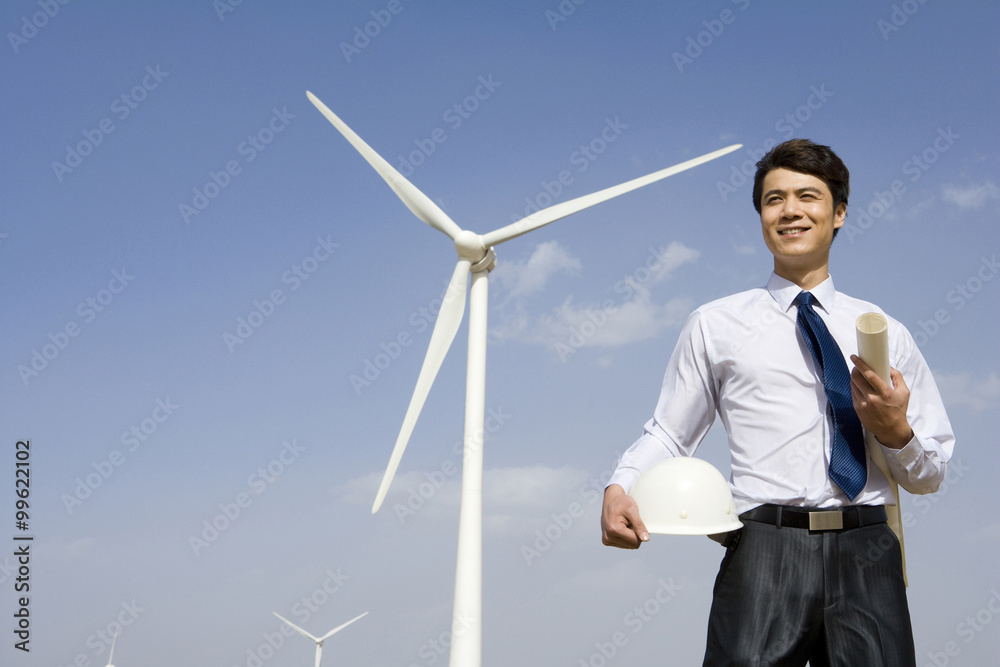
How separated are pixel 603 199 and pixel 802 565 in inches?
394

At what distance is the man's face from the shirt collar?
0.10 metres

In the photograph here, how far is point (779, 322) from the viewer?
4.89m

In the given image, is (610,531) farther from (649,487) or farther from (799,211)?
(799,211)

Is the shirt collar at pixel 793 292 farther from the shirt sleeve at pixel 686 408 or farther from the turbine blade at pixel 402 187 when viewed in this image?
the turbine blade at pixel 402 187

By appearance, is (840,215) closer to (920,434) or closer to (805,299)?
(805,299)

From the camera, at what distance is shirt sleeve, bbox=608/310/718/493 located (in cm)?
500

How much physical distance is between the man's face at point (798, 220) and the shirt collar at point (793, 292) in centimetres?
10

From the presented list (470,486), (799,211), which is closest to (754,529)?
(799,211)

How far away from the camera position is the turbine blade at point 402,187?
14.4 m

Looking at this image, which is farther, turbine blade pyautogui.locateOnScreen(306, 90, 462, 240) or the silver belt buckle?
turbine blade pyautogui.locateOnScreen(306, 90, 462, 240)

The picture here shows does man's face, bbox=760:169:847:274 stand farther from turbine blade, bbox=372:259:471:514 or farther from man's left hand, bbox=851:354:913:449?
turbine blade, bbox=372:259:471:514

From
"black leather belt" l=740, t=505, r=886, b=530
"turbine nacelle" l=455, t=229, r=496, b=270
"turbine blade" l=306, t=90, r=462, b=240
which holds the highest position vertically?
"turbine blade" l=306, t=90, r=462, b=240

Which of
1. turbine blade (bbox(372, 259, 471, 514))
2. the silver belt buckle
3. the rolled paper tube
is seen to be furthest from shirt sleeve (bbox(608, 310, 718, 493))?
turbine blade (bbox(372, 259, 471, 514))

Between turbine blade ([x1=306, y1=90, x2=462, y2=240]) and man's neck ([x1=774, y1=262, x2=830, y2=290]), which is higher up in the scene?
turbine blade ([x1=306, y1=90, x2=462, y2=240])
